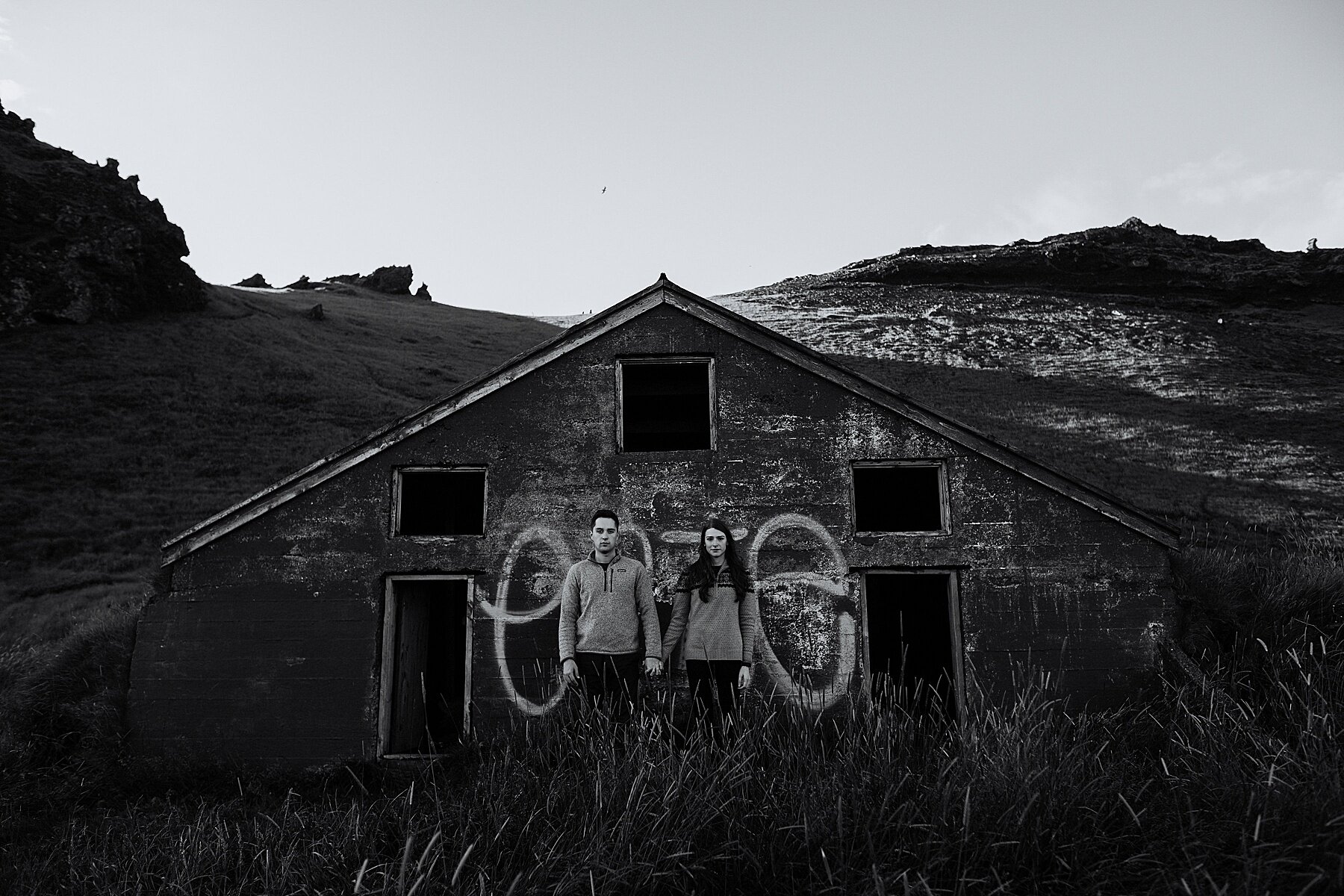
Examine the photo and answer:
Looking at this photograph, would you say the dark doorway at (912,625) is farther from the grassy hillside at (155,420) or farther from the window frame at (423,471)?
the grassy hillside at (155,420)

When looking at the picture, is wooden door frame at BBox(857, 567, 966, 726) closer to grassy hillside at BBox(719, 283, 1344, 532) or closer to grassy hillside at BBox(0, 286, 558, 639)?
grassy hillside at BBox(719, 283, 1344, 532)

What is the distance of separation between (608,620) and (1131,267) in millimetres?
57693

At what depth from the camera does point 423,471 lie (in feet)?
28.4

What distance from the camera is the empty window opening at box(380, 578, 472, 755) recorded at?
8.38 metres

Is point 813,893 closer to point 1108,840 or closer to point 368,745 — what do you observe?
point 1108,840

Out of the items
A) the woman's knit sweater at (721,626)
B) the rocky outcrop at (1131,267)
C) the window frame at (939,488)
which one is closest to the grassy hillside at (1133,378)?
the rocky outcrop at (1131,267)

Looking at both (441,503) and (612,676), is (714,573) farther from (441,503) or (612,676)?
(441,503)

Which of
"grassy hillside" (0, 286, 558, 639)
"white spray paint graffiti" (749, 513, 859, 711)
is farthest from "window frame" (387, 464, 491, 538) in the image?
"grassy hillside" (0, 286, 558, 639)

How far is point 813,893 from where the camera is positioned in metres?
3.62

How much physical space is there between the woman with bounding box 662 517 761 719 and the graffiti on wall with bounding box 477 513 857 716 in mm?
1711

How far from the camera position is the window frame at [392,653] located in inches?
320

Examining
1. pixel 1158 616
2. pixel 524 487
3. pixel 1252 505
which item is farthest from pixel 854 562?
pixel 1252 505

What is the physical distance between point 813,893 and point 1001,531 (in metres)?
5.51

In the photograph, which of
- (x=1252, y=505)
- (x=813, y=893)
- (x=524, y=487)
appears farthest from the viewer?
(x=1252, y=505)
